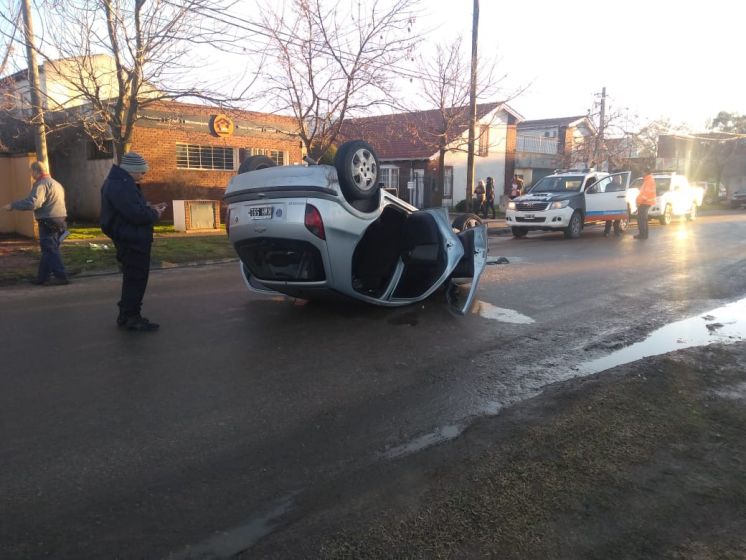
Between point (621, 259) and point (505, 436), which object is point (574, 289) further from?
point (505, 436)

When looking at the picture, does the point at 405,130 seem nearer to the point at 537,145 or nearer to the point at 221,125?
the point at 221,125

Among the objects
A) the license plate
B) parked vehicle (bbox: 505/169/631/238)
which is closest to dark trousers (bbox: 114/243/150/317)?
A: the license plate

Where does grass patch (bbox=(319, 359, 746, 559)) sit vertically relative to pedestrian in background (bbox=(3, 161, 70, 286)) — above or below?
below

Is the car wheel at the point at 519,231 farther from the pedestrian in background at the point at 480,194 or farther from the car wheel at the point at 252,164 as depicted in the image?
the car wheel at the point at 252,164

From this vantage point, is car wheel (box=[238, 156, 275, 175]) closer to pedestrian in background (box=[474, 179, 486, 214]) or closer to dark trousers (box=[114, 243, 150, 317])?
dark trousers (box=[114, 243, 150, 317])

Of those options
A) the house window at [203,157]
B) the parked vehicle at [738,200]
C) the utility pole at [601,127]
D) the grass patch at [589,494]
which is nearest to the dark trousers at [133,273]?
the grass patch at [589,494]

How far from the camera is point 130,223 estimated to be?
6047 millimetres

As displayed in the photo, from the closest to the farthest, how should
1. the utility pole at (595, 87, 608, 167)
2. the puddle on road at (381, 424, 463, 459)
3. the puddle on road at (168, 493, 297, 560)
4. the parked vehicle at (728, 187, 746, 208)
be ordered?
the puddle on road at (168, 493, 297, 560) < the puddle on road at (381, 424, 463, 459) < the utility pole at (595, 87, 608, 167) < the parked vehicle at (728, 187, 746, 208)

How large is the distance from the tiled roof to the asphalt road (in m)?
9.85

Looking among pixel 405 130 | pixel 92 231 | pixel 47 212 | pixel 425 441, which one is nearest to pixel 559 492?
pixel 425 441

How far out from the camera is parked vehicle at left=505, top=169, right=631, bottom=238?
55.3ft

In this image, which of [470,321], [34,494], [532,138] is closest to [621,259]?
[470,321]

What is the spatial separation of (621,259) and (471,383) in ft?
28.5

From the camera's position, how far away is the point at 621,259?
40.1 ft
